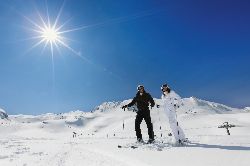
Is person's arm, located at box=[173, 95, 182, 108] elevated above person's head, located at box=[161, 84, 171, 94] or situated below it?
below

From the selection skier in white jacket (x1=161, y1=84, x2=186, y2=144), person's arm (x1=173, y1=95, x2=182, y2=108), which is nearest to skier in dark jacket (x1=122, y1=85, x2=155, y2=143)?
skier in white jacket (x1=161, y1=84, x2=186, y2=144)

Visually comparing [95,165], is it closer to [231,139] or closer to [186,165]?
[186,165]

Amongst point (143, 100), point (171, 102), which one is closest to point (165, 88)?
point (171, 102)

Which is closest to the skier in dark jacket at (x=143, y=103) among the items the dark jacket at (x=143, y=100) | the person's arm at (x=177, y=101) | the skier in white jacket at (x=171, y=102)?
the dark jacket at (x=143, y=100)

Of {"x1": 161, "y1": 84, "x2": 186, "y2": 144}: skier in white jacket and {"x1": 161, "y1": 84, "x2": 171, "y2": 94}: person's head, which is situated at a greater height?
{"x1": 161, "y1": 84, "x2": 171, "y2": 94}: person's head

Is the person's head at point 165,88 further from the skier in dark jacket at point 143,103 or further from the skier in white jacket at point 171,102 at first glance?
the skier in dark jacket at point 143,103

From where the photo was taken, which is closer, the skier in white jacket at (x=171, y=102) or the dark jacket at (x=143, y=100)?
the skier in white jacket at (x=171, y=102)

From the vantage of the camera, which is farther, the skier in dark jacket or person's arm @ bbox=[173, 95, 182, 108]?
the skier in dark jacket

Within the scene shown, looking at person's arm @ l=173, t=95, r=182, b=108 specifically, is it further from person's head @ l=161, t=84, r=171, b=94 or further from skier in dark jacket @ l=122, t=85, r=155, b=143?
skier in dark jacket @ l=122, t=85, r=155, b=143

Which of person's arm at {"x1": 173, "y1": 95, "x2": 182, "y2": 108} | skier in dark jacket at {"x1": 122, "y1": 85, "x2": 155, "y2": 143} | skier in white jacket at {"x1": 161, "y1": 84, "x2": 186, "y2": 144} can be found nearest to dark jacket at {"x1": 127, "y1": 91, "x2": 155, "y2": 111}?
skier in dark jacket at {"x1": 122, "y1": 85, "x2": 155, "y2": 143}

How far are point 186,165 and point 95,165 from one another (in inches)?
75.3

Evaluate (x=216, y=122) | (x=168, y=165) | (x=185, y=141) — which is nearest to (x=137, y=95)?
(x=185, y=141)

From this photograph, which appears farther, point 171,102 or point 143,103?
point 143,103

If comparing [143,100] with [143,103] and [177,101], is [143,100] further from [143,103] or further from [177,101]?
[177,101]
